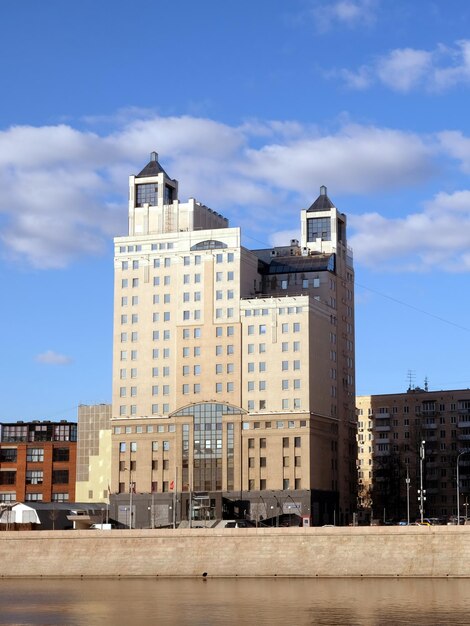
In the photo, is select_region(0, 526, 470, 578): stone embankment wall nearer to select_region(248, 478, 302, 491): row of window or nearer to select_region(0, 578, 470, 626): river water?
select_region(0, 578, 470, 626): river water

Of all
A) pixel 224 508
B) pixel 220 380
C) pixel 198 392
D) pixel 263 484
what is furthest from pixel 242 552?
pixel 198 392

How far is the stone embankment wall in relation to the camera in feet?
419

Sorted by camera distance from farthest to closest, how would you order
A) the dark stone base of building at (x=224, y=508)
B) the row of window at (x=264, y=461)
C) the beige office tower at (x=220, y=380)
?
the beige office tower at (x=220, y=380) → the row of window at (x=264, y=461) → the dark stone base of building at (x=224, y=508)

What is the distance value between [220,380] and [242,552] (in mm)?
50886

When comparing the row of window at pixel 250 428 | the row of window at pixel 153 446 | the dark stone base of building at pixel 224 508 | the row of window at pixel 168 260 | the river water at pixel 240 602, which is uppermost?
the row of window at pixel 168 260

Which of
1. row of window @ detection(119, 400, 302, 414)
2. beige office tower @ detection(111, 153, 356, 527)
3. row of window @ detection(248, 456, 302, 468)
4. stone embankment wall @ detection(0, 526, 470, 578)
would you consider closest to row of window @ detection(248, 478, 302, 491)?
beige office tower @ detection(111, 153, 356, 527)

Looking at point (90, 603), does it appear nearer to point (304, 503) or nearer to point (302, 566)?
point (302, 566)

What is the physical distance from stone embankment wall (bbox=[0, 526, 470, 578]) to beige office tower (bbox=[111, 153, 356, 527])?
101 ft

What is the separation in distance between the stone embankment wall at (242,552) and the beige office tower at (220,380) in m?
30.8

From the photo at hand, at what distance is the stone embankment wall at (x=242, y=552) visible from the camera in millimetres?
127625

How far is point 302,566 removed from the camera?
435ft

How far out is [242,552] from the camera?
5335 inches

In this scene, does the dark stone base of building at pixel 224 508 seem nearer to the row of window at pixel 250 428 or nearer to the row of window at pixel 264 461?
the row of window at pixel 264 461

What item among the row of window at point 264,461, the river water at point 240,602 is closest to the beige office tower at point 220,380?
the row of window at point 264,461
